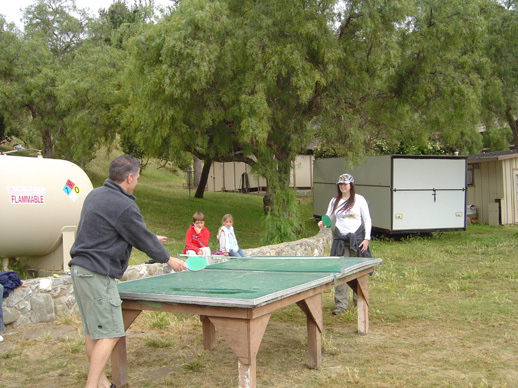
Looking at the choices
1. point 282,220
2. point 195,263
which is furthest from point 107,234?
point 282,220

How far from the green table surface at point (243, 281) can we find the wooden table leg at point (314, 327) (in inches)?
8.8

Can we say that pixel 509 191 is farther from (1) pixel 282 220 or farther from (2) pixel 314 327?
(2) pixel 314 327

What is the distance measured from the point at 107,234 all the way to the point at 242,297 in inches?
42.7

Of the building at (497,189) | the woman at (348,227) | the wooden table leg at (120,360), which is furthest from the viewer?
the building at (497,189)

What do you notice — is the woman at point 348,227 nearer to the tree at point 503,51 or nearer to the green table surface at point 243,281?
the green table surface at point 243,281

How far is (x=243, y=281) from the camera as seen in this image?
493cm

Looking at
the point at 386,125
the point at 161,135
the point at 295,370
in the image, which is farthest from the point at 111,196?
the point at 386,125

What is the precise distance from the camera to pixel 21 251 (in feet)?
27.0

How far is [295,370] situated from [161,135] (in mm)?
10479

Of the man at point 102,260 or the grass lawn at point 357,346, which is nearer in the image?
the man at point 102,260

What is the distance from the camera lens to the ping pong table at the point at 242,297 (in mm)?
3963

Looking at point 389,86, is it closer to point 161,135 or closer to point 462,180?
point 462,180

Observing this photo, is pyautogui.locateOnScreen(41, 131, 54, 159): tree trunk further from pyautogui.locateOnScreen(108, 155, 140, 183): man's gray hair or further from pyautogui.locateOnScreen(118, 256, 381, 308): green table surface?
pyautogui.locateOnScreen(108, 155, 140, 183): man's gray hair

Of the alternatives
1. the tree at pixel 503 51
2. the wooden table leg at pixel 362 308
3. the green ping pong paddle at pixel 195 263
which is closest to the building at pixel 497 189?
the tree at pixel 503 51
